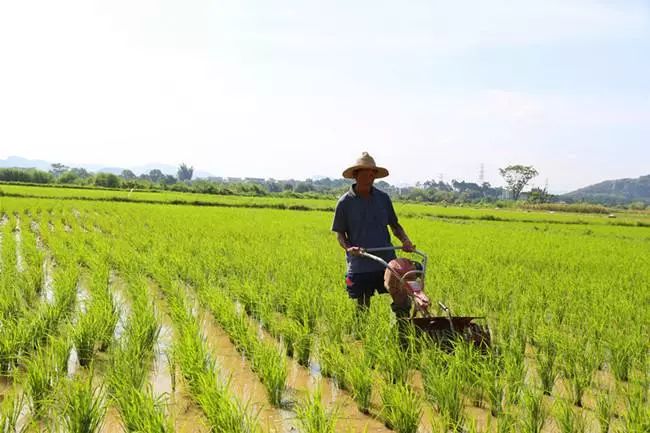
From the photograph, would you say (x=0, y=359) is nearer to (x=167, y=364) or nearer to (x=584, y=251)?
(x=167, y=364)

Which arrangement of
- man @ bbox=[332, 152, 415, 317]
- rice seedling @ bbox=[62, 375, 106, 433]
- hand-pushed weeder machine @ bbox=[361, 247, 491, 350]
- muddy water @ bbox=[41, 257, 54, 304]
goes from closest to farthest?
rice seedling @ bbox=[62, 375, 106, 433], hand-pushed weeder machine @ bbox=[361, 247, 491, 350], man @ bbox=[332, 152, 415, 317], muddy water @ bbox=[41, 257, 54, 304]

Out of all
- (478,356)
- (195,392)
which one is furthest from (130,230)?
(478,356)

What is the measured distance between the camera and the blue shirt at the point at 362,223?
3240 millimetres

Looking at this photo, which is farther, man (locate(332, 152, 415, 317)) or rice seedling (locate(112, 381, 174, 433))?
man (locate(332, 152, 415, 317))

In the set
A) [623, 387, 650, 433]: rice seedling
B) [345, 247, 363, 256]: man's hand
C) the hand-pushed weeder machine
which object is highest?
[345, 247, 363, 256]: man's hand

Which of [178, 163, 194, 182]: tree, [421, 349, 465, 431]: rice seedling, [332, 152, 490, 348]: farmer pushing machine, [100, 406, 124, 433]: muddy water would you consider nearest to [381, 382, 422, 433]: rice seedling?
[421, 349, 465, 431]: rice seedling

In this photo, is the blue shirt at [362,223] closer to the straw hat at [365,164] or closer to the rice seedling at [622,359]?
the straw hat at [365,164]

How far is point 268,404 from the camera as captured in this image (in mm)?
2523

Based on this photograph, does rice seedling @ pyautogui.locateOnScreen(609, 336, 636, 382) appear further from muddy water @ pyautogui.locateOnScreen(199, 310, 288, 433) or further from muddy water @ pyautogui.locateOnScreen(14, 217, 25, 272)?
muddy water @ pyautogui.locateOnScreen(14, 217, 25, 272)

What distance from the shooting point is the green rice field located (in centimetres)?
224

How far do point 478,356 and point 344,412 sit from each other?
2.63 feet

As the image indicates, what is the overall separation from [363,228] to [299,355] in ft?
3.12

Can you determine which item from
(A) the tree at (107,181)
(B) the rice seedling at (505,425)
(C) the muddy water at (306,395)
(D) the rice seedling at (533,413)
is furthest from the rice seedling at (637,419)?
(A) the tree at (107,181)

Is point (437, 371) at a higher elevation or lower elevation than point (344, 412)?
higher
